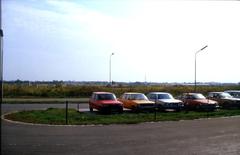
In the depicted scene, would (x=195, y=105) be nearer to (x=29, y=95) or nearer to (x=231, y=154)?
(x=231, y=154)

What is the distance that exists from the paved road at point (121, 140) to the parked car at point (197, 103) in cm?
1372

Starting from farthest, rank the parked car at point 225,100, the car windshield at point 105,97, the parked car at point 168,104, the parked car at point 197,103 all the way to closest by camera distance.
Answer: the parked car at point 225,100
the parked car at point 197,103
the parked car at point 168,104
the car windshield at point 105,97

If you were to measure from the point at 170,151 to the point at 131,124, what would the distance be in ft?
30.7

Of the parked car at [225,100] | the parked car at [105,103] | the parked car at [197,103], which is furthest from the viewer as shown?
the parked car at [225,100]

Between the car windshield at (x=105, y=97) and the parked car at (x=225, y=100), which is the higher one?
the car windshield at (x=105, y=97)

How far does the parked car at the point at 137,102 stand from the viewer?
32.5 meters

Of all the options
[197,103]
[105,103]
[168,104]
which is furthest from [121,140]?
[197,103]

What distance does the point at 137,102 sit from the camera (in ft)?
108

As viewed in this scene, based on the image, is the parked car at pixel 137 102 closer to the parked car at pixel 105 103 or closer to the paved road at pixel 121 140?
the parked car at pixel 105 103

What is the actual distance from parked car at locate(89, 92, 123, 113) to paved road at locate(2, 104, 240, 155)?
9.62 metres

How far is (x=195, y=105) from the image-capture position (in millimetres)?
36094

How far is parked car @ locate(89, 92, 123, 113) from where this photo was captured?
3088 cm

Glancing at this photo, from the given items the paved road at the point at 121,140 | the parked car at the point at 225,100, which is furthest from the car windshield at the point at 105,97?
the paved road at the point at 121,140

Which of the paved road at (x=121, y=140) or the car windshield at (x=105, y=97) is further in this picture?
the car windshield at (x=105, y=97)
